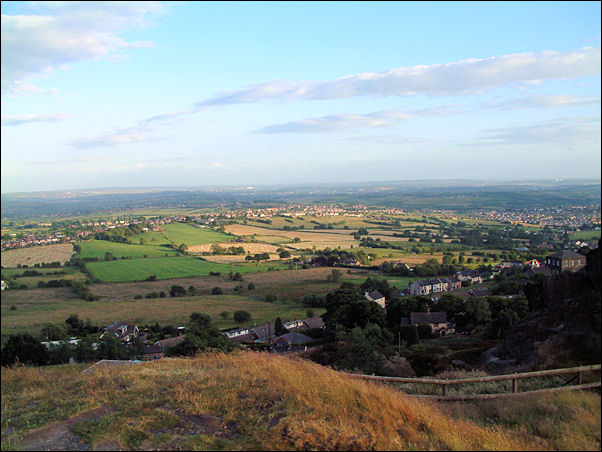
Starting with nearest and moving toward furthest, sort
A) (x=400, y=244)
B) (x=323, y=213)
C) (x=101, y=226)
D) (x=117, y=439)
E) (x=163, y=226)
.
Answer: (x=117, y=439) → (x=400, y=244) → (x=101, y=226) → (x=163, y=226) → (x=323, y=213)

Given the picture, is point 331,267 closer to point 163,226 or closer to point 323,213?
point 163,226

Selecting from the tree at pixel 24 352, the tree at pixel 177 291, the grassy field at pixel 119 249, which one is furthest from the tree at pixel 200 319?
the grassy field at pixel 119 249

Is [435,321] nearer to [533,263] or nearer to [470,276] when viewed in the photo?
[533,263]

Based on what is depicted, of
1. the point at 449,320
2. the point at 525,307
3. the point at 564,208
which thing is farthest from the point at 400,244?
the point at 525,307

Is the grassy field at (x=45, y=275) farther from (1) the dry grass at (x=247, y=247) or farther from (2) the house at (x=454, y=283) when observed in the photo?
(2) the house at (x=454, y=283)

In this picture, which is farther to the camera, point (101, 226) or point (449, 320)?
point (101, 226)

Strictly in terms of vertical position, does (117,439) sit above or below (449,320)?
above
